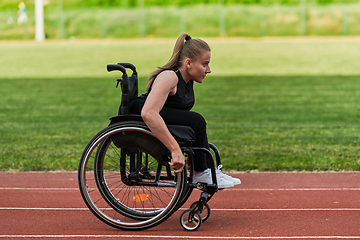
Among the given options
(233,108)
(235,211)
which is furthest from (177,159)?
(233,108)

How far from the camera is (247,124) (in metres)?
10.1

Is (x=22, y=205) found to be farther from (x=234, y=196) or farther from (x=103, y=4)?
(x=103, y=4)

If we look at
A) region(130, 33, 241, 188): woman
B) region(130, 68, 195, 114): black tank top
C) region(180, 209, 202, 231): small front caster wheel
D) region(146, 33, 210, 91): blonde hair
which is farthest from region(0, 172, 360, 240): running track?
region(146, 33, 210, 91): blonde hair

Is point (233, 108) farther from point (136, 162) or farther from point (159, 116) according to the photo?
point (159, 116)

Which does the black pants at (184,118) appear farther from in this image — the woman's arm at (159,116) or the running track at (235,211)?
the running track at (235,211)

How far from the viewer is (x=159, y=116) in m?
3.70

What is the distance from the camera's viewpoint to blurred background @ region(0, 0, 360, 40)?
45.4 meters

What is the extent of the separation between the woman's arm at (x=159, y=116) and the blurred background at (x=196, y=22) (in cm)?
4278

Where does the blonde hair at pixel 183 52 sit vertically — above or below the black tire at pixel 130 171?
above

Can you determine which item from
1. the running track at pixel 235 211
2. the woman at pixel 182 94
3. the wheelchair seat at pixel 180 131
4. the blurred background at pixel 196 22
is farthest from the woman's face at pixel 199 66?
the blurred background at pixel 196 22

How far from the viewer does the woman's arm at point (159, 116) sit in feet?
12.1

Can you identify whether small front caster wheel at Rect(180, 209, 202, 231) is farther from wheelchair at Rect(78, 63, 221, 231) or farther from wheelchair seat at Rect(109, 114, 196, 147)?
wheelchair seat at Rect(109, 114, 196, 147)

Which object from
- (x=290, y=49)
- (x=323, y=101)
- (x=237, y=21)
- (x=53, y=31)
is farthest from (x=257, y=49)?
(x=53, y=31)

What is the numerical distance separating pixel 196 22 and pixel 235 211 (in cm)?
4373
